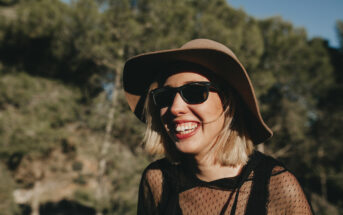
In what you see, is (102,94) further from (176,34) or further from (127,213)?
(127,213)

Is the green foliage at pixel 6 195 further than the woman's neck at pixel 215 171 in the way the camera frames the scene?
Yes

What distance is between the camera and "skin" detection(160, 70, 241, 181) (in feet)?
3.77

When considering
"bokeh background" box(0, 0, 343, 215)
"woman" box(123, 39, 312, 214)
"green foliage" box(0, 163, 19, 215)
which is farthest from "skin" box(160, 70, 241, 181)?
"green foliage" box(0, 163, 19, 215)

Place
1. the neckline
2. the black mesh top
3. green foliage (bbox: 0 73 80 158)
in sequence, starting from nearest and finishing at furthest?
the black mesh top
the neckline
green foliage (bbox: 0 73 80 158)

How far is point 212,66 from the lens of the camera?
118 cm

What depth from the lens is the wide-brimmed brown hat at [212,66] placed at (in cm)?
110

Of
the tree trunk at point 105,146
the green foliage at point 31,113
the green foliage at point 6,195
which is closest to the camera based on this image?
the green foliage at point 6,195

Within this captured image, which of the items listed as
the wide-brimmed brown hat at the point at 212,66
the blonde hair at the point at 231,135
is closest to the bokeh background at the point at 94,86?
the wide-brimmed brown hat at the point at 212,66

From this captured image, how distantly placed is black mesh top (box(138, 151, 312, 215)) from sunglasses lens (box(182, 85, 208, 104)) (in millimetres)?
412

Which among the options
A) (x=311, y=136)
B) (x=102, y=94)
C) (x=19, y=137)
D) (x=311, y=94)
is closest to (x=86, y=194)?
(x=19, y=137)

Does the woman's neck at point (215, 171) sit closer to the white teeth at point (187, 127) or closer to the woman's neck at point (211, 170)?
the woman's neck at point (211, 170)

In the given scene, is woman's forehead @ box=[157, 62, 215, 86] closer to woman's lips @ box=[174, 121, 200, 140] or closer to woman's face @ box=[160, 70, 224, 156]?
woman's face @ box=[160, 70, 224, 156]

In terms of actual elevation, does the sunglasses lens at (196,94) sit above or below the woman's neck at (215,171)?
above

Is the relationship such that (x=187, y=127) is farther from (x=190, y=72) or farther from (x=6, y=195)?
(x=6, y=195)
